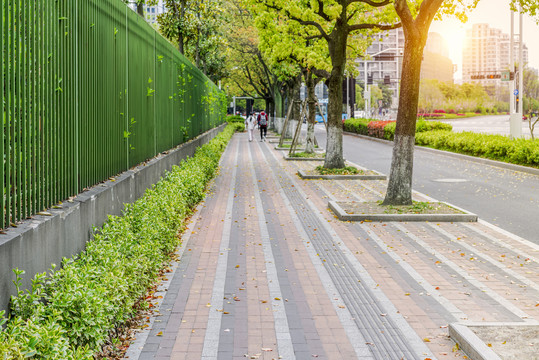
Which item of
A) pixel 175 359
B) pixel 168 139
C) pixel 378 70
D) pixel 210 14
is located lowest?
pixel 175 359

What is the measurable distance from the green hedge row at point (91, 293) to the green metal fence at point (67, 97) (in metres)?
0.54

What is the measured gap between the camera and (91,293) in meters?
4.65

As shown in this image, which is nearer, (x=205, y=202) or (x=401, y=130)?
(x=401, y=130)

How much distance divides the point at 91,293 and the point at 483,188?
13577 mm

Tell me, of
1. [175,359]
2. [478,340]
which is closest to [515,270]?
[478,340]

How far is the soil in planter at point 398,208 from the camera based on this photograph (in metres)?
12.0

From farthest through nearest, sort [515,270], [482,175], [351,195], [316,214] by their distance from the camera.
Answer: [482,175] → [351,195] → [316,214] → [515,270]

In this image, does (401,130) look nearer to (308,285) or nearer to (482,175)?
(308,285)

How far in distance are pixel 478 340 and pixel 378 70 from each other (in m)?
193

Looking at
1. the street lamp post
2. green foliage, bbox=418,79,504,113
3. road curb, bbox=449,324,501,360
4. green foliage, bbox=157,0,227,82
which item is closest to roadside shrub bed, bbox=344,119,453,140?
the street lamp post

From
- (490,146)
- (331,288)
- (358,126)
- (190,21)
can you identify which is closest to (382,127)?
(358,126)

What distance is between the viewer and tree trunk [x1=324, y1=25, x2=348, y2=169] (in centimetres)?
1942

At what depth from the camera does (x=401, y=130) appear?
12.8 meters

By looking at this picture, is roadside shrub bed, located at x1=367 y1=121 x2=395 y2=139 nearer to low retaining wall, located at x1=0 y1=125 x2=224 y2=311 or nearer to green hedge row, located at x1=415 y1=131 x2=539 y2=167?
green hedge row, located at x1=415 y1=131 x2=539 y2=167
